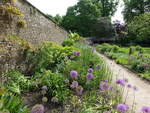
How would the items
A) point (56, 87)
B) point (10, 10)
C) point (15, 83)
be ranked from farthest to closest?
point (10, 10) < point (15, 83) < point (56, 87)

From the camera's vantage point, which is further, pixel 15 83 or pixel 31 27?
pixel 31 27

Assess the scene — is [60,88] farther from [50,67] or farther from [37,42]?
[37,42]

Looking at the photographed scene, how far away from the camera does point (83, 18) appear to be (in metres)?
38.2

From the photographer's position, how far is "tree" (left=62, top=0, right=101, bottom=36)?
3825 centimetres

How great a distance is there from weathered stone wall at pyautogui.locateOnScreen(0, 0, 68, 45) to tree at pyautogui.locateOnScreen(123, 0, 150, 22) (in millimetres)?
37471

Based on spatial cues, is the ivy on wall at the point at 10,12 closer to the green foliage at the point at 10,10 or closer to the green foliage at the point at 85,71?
the green foliage at the point at 10,10

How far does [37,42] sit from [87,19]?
1179 inches

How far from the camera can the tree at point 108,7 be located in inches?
1895

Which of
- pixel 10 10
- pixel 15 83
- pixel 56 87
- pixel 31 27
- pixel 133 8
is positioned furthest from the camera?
pixel 133 8

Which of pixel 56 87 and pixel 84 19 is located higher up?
pixel 84 19

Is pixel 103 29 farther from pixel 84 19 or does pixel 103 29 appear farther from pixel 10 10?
pixel 10 10

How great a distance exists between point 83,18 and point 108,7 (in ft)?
40.4

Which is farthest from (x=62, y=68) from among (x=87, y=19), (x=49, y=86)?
(x=87, y=19)

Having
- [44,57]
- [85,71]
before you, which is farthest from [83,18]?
[85,71]
